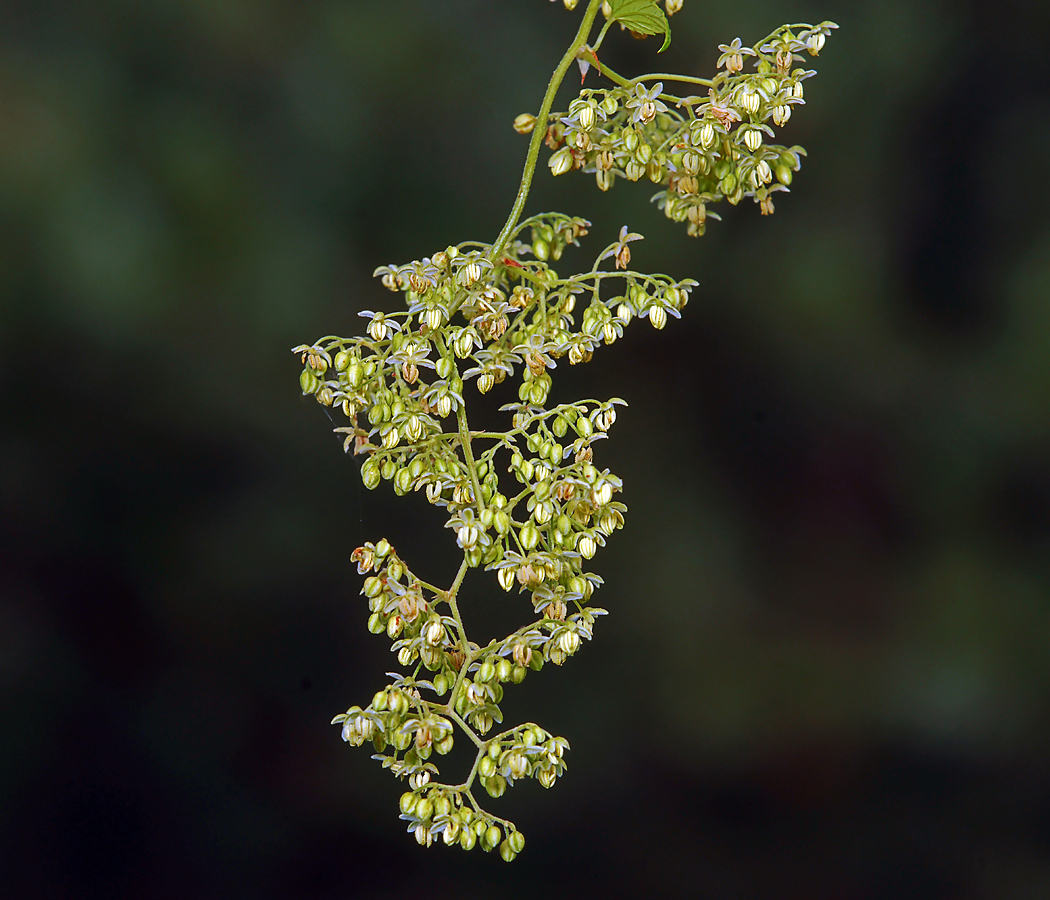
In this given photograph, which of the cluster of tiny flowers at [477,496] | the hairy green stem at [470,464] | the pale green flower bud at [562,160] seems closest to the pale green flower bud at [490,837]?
the cluster of tiny flowers at [477,496]

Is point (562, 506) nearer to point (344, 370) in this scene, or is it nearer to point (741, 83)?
point (344, 370)

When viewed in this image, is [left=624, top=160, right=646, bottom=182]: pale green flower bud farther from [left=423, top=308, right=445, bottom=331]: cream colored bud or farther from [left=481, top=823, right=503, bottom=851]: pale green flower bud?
[left=481, top=823, right=503, bottom=851]: pale green flower bud

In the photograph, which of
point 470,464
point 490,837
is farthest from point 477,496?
point 490,837

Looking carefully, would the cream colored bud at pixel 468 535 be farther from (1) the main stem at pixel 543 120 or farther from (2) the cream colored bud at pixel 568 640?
(1) the main stem at pixel 543 120

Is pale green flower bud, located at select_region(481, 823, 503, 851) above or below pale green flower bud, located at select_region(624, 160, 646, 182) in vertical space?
below

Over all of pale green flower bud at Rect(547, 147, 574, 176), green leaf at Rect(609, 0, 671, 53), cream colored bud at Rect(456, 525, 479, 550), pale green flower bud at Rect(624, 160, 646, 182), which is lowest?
cream colored bud at Rect(456, 525, 479, 550)

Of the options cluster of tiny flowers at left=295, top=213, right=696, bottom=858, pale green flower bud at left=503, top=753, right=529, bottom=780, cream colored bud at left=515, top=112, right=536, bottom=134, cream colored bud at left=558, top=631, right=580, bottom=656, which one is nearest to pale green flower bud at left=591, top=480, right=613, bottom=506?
cluster of tiny flowers at left=295, top=213, right=696, bottom=858

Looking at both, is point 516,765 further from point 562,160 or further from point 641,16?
point 641,16
